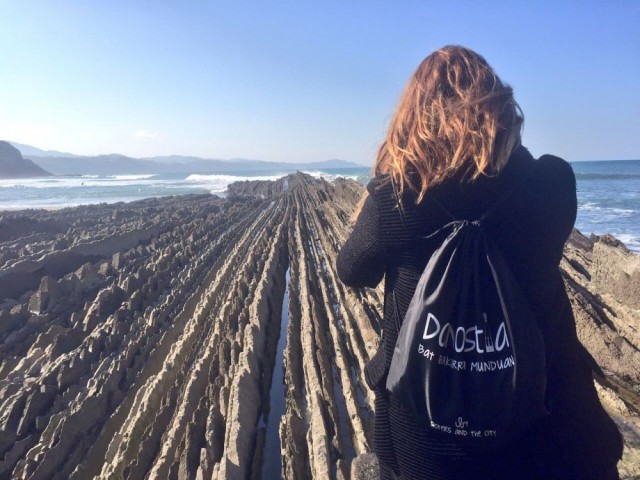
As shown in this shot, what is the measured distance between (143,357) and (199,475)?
3454 mm

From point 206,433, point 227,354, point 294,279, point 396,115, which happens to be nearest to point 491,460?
point 396,115

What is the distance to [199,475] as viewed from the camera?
4.12 meters

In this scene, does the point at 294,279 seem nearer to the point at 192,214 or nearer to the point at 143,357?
the point at 143,357

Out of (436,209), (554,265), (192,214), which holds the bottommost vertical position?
(192,214)

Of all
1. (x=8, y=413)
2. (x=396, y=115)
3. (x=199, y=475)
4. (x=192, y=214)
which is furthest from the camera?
(x=192, y=214)

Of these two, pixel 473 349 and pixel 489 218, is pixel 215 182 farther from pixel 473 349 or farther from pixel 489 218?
pixel 473 349

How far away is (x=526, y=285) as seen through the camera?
1419 millimetres

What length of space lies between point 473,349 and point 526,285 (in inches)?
10.7

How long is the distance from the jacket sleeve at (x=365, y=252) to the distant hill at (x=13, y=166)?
129611 millimetres

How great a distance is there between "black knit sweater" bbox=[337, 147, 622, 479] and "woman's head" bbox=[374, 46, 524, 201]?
5 cm

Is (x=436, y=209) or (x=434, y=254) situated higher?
(x=436, y=209)

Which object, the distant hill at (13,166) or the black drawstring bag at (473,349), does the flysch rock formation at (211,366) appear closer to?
the black drawstring bag at (473,349)

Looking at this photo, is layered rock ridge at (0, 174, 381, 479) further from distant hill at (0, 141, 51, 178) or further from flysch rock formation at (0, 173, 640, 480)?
distant hill at (0, 141, 51, 178)

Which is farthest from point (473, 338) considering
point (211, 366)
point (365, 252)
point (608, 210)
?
point (608, 210)
